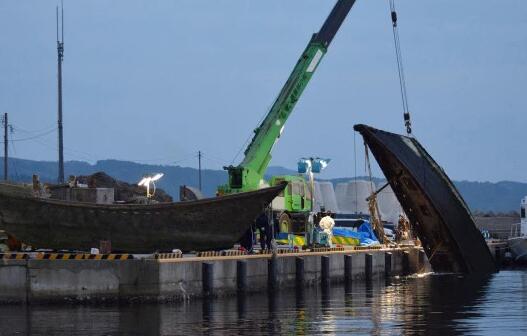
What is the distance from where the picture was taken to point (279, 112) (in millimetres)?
55750

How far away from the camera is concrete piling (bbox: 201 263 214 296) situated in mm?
39875

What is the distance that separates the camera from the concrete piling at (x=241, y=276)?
1647 inches

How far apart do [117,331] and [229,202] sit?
13265 mm

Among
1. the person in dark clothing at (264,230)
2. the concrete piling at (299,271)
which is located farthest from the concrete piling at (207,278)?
the concrete piling at (299,271)

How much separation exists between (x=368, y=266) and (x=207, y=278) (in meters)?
15.7

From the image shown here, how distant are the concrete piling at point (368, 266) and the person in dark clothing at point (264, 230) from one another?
9637 mm

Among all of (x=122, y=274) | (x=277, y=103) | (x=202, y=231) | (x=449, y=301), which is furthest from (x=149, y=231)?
(x=277, y=103)

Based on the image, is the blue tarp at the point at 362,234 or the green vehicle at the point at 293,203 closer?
the green vehicle at the point at 293,203

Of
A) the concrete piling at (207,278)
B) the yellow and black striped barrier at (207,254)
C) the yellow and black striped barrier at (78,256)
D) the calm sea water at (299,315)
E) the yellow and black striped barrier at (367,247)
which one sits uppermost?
the yellow and black striped barrier at (367,247)

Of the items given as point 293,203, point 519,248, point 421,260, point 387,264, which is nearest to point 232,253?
point 293,203

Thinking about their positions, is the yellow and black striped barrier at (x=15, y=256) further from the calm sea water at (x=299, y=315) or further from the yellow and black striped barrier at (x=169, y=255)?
the yellow and black striped barrier at (x=169, y=255)

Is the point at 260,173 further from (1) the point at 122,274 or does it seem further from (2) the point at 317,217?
(1) the point at 122,274

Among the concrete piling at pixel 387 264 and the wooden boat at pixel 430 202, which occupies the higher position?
the wooden boat at pixel 430 202

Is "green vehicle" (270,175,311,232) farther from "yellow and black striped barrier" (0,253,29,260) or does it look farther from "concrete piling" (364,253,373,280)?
"yellow and black striped barrier" (0,253,29,260)
